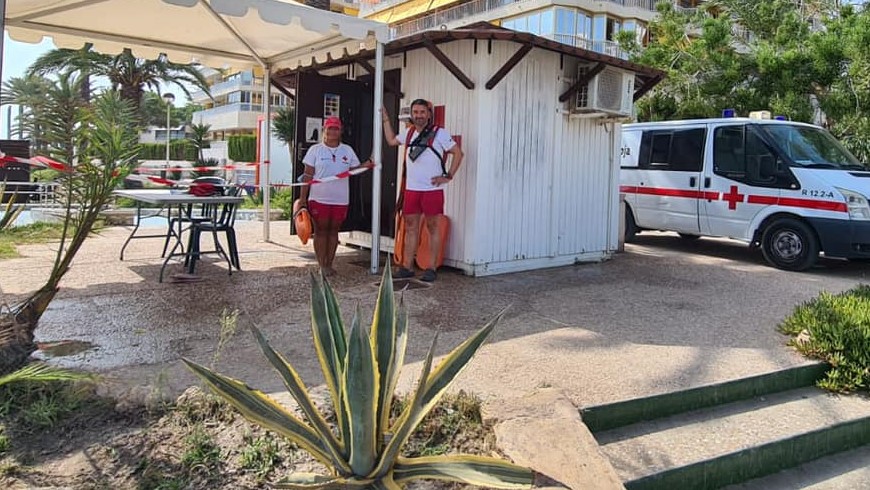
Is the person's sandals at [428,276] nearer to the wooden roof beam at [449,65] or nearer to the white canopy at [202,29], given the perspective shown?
the wooden roof beam at [449,65]

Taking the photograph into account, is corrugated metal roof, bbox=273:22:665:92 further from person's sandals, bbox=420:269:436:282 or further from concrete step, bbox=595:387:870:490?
concrete step, bbox=595:387:870:490

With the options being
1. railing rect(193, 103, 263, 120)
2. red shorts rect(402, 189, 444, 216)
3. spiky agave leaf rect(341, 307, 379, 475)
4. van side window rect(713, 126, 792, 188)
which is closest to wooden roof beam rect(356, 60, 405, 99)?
red shorts rect(402, 189, 444, 216)

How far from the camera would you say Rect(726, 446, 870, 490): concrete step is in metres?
3.32

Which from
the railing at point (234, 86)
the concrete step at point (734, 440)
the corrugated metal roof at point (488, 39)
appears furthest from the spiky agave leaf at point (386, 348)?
the railing at point (234, 86)

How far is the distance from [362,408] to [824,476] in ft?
8.73

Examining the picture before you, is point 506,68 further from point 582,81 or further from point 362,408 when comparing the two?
point 362,408

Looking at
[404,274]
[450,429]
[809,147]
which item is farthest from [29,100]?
[809,147]

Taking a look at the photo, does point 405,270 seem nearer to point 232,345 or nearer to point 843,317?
point 232,345

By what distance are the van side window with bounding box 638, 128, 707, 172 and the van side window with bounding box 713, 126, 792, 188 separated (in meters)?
0.27

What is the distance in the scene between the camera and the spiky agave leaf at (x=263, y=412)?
239cm

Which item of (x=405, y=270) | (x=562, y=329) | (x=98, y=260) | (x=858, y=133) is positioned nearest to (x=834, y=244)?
(x=562, y=329)

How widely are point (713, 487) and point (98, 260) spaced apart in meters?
6.91

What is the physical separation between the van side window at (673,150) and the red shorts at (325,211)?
16.9ft

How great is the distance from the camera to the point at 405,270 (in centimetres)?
692
